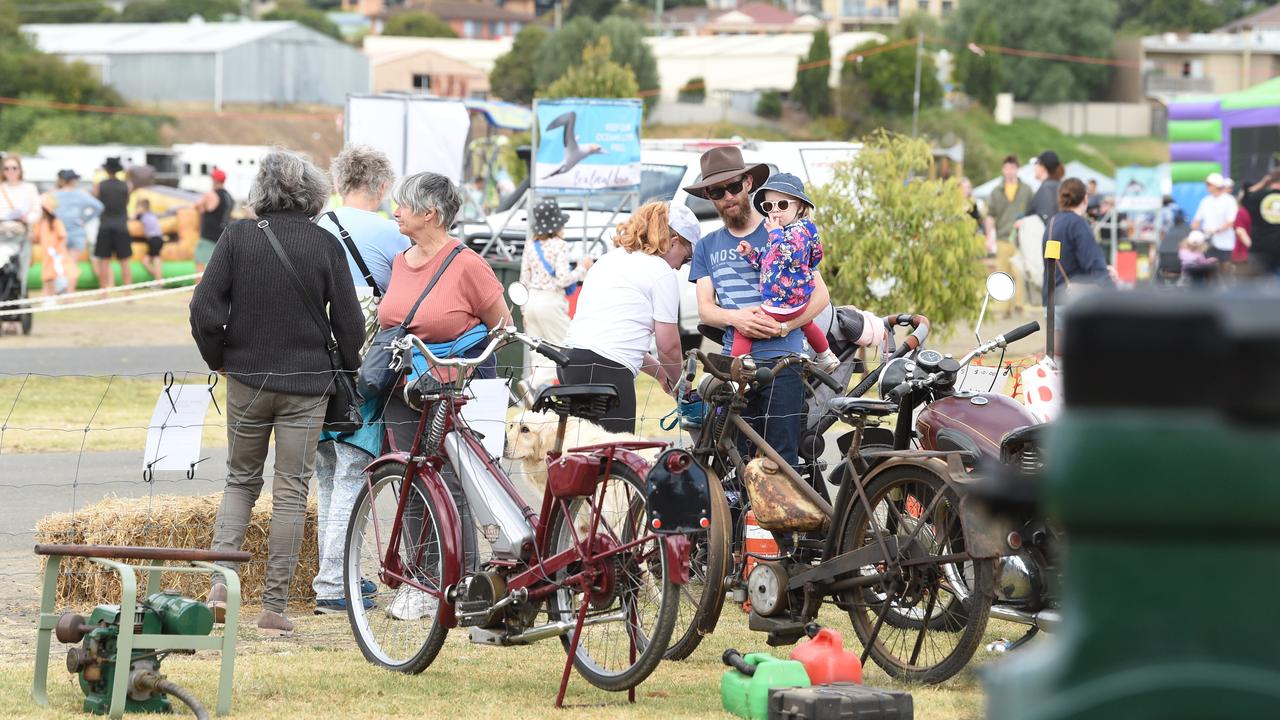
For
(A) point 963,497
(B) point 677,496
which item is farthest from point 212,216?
(A) point 963,497

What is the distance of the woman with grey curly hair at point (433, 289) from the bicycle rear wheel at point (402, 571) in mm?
565

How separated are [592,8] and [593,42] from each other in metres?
60.4

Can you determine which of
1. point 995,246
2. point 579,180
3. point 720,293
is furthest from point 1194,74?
point 720,293

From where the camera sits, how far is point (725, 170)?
23.1 ft

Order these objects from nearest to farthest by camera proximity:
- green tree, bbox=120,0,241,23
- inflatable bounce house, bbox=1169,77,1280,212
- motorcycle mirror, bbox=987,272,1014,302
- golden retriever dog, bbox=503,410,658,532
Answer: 1. motorcycle mirror, bbox=987,272,1014,302
2. golden retriever dog, bbox=503,410,658,532
3. inflatable bounce house, bbox=1169,77,1280,212
4. green tree, bbox=120,0,241,23

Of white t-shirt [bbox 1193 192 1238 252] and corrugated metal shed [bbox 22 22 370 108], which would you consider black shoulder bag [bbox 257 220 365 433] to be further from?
corrugated metal shed [bbox 22 22 370 108]

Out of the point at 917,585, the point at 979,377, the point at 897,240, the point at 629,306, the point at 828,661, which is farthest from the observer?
the point at 897,240

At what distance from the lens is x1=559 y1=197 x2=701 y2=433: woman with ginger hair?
25.6 ft

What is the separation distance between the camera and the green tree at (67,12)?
152375 mm

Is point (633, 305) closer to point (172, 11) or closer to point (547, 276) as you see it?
point (547, 276)

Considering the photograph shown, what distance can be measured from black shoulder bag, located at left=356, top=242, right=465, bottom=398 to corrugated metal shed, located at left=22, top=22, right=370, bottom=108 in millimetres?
103799

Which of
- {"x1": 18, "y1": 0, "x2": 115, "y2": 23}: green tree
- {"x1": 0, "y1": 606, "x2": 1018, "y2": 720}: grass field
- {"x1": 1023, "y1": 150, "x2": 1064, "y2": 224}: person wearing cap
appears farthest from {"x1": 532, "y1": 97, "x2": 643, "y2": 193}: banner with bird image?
{"x1": 18, "y1": 0, "x2": 115, "y2": 23}: green tree

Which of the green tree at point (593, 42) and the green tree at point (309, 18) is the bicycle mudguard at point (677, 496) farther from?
the green tree at point (309, 18)

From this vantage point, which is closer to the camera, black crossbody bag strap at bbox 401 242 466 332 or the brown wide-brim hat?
the brown wide-brim hat
